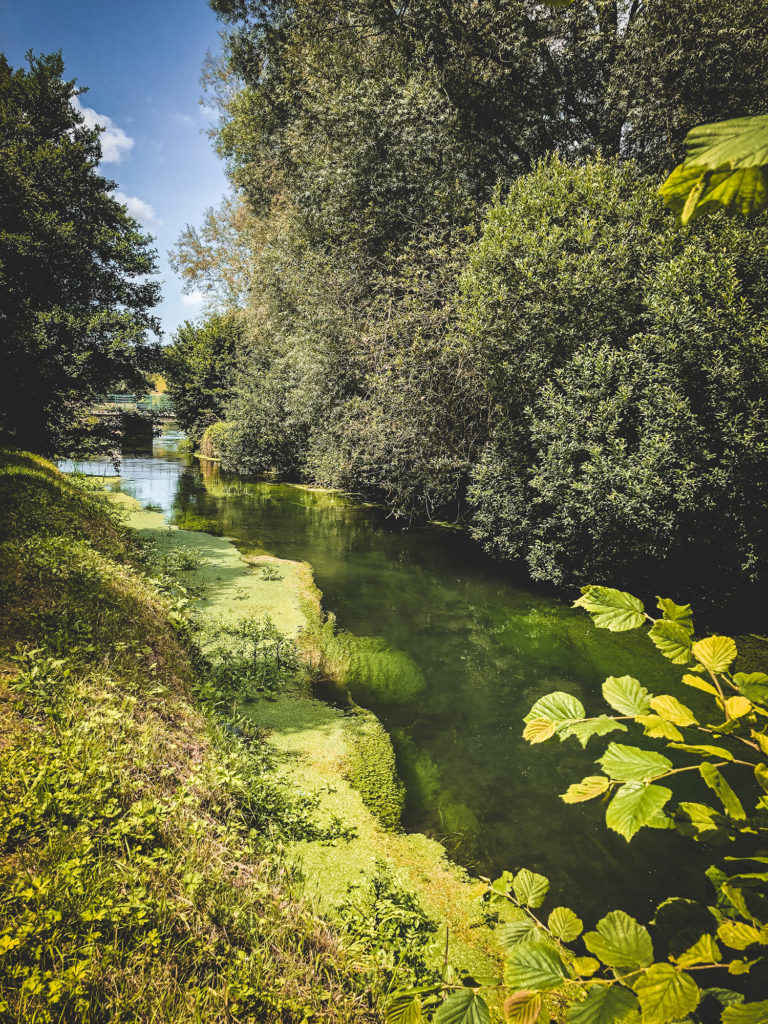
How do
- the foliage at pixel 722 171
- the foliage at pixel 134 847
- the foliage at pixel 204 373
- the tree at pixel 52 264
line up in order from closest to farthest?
the foliage at pixel 722 171 < the foliage at pixel 134 847 < the tree at pixel 52 264 < the foliage at pixel 204 373

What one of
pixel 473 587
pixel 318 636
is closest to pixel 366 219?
pixel 473 587

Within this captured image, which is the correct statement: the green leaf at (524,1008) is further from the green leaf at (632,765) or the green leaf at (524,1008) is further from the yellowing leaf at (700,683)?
the yellowing leaf at (700,683)

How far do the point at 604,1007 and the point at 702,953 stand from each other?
216 millimetres

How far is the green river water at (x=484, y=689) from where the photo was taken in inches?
152

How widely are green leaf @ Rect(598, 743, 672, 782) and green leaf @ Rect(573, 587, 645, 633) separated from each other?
31 cm

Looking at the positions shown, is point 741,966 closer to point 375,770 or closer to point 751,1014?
point 751,1014

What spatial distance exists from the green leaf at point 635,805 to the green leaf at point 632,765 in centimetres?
2

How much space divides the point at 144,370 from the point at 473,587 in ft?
46.5

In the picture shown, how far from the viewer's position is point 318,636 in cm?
722

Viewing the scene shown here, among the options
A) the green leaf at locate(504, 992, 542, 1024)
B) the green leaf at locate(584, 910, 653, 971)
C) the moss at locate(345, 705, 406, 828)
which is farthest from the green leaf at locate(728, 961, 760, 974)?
the moss at locate(345, 705, 406, 828)

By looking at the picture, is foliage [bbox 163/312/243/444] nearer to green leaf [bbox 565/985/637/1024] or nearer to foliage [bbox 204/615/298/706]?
foliage [bbox 204/615/298/706]

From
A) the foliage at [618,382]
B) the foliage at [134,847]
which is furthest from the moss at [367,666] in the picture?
the foliage at [618,382]

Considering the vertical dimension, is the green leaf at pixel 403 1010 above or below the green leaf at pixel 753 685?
below

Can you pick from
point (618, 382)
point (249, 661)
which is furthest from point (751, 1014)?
point (618, 382)
